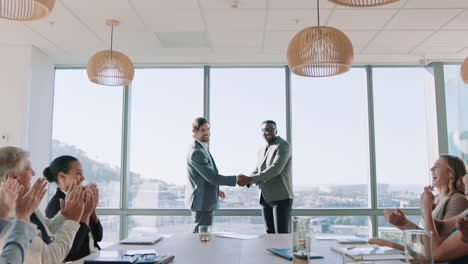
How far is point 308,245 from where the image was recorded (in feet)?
6.14

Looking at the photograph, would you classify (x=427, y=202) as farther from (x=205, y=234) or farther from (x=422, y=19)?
(x=422, y=19)

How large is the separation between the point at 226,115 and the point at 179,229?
1602mm

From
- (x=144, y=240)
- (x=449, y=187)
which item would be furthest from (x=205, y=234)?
(x=449, y=187)

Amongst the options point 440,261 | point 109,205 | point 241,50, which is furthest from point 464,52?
point 109,205

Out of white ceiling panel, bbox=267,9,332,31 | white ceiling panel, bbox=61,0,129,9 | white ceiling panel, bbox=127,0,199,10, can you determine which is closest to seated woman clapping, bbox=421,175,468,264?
white ceiling panel, bbox=267,9,332,31

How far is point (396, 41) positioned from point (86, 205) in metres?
3.81

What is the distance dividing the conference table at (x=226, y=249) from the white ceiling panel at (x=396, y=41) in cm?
274

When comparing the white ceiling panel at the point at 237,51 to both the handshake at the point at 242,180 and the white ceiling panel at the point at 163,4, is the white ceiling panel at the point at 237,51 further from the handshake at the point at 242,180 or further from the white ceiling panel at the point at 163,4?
the handshake at the point at 242,180

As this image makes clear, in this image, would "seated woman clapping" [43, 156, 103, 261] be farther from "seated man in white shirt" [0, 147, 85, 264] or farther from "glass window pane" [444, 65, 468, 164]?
"glass window pane" [444, 65, 468, 164]

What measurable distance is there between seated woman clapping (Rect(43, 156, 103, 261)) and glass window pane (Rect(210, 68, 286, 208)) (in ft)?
10.0

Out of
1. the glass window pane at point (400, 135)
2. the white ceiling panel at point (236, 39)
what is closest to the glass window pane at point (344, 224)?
the glass window pane at point (400, 135)

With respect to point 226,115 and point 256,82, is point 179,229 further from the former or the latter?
point 256,82

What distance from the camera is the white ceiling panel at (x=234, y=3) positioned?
371 cm

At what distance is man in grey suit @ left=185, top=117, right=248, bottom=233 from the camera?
389 centimetres
